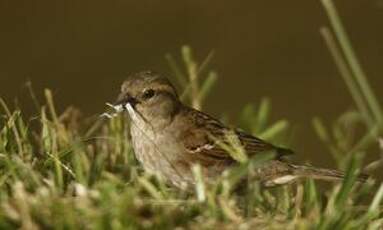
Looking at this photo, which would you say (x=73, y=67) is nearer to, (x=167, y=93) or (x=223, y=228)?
(x=167, y=93)

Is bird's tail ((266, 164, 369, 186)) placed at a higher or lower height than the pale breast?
lower

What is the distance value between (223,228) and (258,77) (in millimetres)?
6017

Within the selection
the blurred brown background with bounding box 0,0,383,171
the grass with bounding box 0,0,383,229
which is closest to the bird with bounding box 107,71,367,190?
the grass with bounding box 0,0,383,229

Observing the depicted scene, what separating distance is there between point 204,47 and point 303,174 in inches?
187

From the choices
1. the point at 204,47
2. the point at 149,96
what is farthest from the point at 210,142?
the point at 204,47

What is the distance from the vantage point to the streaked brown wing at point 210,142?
659cm

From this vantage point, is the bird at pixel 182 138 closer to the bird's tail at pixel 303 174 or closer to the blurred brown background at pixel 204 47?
the bird's tail at pixel 303 174

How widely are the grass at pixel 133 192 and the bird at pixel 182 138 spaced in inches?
4.4

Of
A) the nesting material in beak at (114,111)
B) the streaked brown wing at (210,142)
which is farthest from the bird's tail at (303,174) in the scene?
the nesting material in beak at (114,111)

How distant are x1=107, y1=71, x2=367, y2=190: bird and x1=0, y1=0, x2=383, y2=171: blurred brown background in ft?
11.3

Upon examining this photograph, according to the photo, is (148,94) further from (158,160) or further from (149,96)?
(158,160)

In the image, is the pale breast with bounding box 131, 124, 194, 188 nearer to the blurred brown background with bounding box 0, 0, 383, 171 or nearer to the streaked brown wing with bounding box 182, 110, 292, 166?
the streaked brown wing with bounding box 182, 110, 292, 166

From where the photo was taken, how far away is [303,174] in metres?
6.66

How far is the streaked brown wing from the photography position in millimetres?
6590
